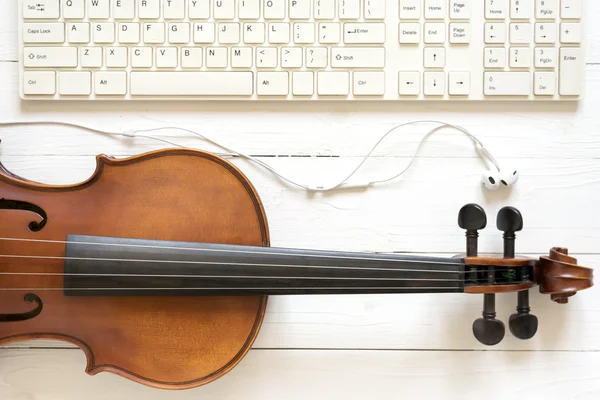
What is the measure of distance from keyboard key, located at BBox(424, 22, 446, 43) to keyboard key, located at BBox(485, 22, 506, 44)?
6 cm

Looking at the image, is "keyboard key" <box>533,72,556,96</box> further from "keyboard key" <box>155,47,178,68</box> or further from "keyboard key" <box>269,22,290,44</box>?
"keyboard key" <box>155,47,178,68</box>

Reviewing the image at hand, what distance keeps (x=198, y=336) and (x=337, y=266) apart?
8.6 inches

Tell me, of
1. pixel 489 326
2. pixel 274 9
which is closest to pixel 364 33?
pixel 274 9

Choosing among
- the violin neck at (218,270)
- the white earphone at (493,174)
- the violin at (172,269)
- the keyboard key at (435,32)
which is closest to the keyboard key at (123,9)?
the violin at (172,269)

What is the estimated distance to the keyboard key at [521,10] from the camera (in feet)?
2.46

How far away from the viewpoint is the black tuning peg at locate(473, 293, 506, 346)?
0.71 meters

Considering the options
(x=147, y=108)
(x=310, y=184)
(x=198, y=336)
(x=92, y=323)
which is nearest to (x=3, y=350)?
(x=92, y=323)

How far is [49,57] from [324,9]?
0.42 metres

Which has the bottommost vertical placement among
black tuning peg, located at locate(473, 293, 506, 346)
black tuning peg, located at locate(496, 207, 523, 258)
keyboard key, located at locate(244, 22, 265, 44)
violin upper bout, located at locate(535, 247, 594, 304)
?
black tuning peg, located at locate(473, 293, 506, 346)

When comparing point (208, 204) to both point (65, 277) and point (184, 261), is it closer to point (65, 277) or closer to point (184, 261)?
point (184, 261)

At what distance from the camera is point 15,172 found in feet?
2.54

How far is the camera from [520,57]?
2.45ft

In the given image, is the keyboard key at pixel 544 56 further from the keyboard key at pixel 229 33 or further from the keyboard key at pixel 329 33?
the keyboard key at pixel 229 33

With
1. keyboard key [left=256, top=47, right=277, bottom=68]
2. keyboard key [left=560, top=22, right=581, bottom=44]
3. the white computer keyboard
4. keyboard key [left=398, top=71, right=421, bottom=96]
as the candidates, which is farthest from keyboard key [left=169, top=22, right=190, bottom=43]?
keyboard key [left=560, top=22, right=581, bottom=44]
